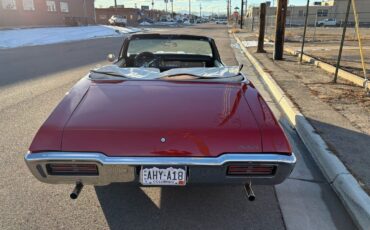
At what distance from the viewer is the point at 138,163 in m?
2.32

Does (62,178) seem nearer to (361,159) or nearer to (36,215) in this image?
(36,215)

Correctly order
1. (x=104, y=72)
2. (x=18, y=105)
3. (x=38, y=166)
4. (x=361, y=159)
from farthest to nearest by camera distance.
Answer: (x=18, y=105) < (x=361, y=159) < (x=104, y=72) < (x=38, y=166)

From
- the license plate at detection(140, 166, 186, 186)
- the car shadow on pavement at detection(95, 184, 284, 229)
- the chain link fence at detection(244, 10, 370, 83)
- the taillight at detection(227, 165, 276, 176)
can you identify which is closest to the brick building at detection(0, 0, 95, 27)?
the chain link fence at detection(244, 10, 370, 83)

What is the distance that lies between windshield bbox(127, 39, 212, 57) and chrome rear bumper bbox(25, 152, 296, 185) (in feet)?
8.44

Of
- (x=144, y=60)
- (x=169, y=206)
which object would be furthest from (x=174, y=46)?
(x=169, y=206)

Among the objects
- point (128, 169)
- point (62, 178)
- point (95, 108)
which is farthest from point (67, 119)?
point (128, 169)

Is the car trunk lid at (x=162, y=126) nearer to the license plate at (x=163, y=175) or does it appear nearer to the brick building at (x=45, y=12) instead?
the license plate at (x=163, y=175)

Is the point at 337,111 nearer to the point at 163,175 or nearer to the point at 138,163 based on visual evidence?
the point at 163,175

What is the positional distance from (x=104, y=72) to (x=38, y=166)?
1328 mm

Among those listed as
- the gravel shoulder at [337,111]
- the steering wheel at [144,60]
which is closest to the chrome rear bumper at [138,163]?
the gravel shoulder at [337,111]

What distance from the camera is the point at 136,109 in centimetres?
263

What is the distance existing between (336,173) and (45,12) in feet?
152

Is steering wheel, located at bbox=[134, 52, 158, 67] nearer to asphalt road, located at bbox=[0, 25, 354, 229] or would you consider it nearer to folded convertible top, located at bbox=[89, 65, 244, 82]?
folded convertible top, located at bbox=[89, 65, 244, 82]

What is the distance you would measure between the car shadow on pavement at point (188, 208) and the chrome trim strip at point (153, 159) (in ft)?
1.12
